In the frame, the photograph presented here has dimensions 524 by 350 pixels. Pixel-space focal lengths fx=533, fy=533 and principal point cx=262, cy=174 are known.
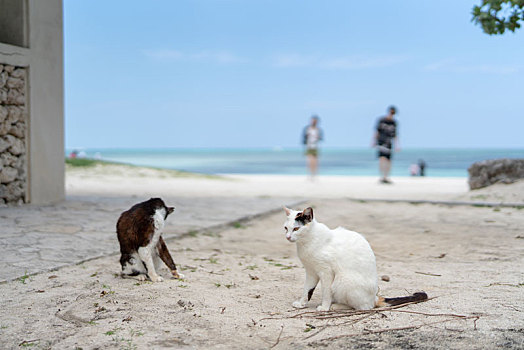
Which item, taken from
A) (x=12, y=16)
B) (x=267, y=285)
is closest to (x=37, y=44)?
(x=12, y=16)

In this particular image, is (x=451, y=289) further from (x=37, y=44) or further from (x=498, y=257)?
(x=37, y=44)

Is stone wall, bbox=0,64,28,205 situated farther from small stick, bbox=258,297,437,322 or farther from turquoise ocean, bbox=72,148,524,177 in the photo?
turquoise ocean, bbox=72,148,524,177

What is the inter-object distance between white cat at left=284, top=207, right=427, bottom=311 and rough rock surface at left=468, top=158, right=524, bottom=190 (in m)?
8.92

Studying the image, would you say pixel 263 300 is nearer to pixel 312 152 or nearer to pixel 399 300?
pixel 399 300

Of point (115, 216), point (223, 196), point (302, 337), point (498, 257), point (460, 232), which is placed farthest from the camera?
point (223, 196)

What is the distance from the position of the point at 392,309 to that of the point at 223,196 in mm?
7936

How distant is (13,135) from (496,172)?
31.5 feet

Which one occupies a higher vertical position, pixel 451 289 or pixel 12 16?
pixel 12 16

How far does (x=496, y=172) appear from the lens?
11648mm

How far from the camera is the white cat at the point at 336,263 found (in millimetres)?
3594

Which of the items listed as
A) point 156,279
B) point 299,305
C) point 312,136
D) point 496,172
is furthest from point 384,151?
point 299,305

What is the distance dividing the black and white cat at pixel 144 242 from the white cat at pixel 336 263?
49.7 inches

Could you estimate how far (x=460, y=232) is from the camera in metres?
7.23

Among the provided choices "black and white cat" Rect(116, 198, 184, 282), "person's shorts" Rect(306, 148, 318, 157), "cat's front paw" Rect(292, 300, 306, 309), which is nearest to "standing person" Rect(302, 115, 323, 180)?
"person's shorts" Rect(306, 148, 318, 157)
